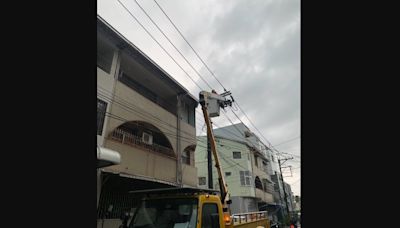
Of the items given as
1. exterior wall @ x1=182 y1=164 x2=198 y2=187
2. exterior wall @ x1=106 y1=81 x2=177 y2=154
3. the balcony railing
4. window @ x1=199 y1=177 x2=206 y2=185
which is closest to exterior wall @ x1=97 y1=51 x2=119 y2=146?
exterior wall @ x1=106 y1=81 x2=177 y2=154

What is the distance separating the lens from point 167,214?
564cm

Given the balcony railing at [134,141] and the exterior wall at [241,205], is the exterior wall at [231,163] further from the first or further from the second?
the balcony railing at [134,141]

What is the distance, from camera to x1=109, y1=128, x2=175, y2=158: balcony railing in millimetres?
11800

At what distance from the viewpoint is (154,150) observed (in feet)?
46.6

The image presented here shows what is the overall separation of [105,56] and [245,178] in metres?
22.3

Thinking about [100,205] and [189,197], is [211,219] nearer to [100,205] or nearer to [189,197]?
[189,197]

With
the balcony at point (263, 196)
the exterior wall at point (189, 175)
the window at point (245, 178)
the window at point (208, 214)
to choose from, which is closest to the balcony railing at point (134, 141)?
the exterior wall at point (189, 175)

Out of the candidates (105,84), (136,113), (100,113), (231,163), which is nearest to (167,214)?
(100,113)

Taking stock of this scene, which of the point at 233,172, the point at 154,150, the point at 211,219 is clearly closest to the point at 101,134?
the point at 154,150

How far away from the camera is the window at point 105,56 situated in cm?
1259

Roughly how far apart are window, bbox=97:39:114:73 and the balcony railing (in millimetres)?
2961

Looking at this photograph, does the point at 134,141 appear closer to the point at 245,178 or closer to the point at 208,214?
the point at 208,214

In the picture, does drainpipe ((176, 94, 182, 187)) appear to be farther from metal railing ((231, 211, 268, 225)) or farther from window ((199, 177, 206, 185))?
window ((199, 177, 206, 185))

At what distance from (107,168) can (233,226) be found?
19.3 ft
